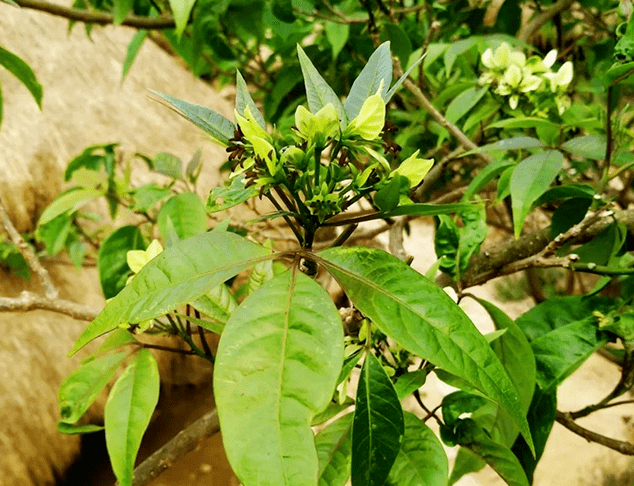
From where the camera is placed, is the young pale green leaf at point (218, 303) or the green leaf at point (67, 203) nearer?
the young pale green leaf at point (218, 303)

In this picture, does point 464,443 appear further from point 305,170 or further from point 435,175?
point 435,175

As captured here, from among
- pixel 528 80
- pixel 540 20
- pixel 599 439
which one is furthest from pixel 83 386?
pixel 540 20

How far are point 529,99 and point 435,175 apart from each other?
0.74 ft

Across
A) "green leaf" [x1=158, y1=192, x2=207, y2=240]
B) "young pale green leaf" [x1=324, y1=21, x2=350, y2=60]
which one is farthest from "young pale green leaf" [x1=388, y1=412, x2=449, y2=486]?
"young pale green leaf" [x1=324, y1=21, x2=350, y2=60]

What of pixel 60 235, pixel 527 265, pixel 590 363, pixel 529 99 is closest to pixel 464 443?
pixel 527 265

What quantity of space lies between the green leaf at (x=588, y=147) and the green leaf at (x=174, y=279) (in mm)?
488

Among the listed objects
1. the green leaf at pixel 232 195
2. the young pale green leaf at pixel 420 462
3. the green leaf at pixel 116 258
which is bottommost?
the green leaf at pixel 116 258

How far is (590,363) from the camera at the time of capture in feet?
5.73

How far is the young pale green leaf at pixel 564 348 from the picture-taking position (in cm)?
60

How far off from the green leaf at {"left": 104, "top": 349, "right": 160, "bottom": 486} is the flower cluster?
0.65 m

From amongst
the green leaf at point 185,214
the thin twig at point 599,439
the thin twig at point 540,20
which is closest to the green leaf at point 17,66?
the green leaf at point 185,214

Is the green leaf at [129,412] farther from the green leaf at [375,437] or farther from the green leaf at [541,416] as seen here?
the green leaf at [541,416]

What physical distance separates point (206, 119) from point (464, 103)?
577 millimetres

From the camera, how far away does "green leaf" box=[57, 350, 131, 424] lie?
1.96ft
